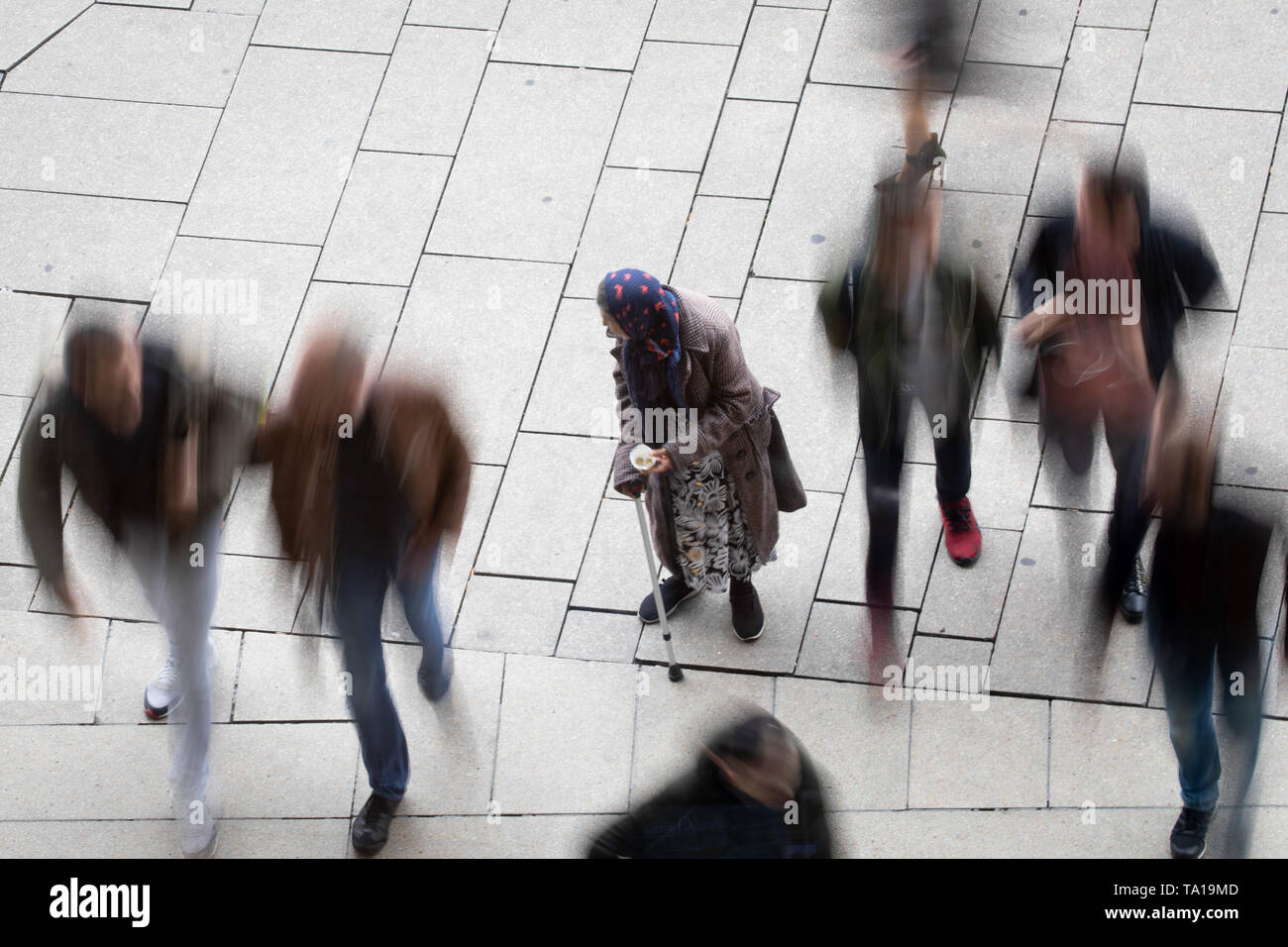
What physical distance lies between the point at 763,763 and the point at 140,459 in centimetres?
225

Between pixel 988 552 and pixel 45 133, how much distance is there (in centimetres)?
524

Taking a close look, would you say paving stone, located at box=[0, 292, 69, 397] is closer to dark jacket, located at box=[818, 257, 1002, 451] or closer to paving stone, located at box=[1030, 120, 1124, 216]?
dark jacket, located at box=[818, 257, 1002, 451]

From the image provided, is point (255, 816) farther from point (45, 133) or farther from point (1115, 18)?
point (1115, 18)

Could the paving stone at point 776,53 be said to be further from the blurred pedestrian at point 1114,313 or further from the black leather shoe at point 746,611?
the black leather shoe at point 746,611

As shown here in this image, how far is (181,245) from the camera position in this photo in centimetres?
714

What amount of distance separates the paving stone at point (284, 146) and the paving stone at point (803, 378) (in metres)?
2.18

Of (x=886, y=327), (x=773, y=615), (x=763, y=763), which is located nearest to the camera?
(x=763, y=763)

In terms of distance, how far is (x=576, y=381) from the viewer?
649cm

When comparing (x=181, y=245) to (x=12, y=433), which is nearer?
(x=12, y=433)

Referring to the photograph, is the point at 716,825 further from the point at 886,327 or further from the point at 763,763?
the point at 886,327

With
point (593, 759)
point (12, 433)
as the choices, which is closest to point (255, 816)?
point (593, 759)

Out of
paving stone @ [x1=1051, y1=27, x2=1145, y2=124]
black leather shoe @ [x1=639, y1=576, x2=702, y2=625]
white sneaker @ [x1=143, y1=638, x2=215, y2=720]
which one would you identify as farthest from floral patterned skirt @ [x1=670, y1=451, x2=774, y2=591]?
paving stone @ [x1=1051, y1=27, x2=1145, y2=124]

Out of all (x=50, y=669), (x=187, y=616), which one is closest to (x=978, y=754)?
(x=187, y=616)

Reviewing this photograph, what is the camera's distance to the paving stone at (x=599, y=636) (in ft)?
18.8
